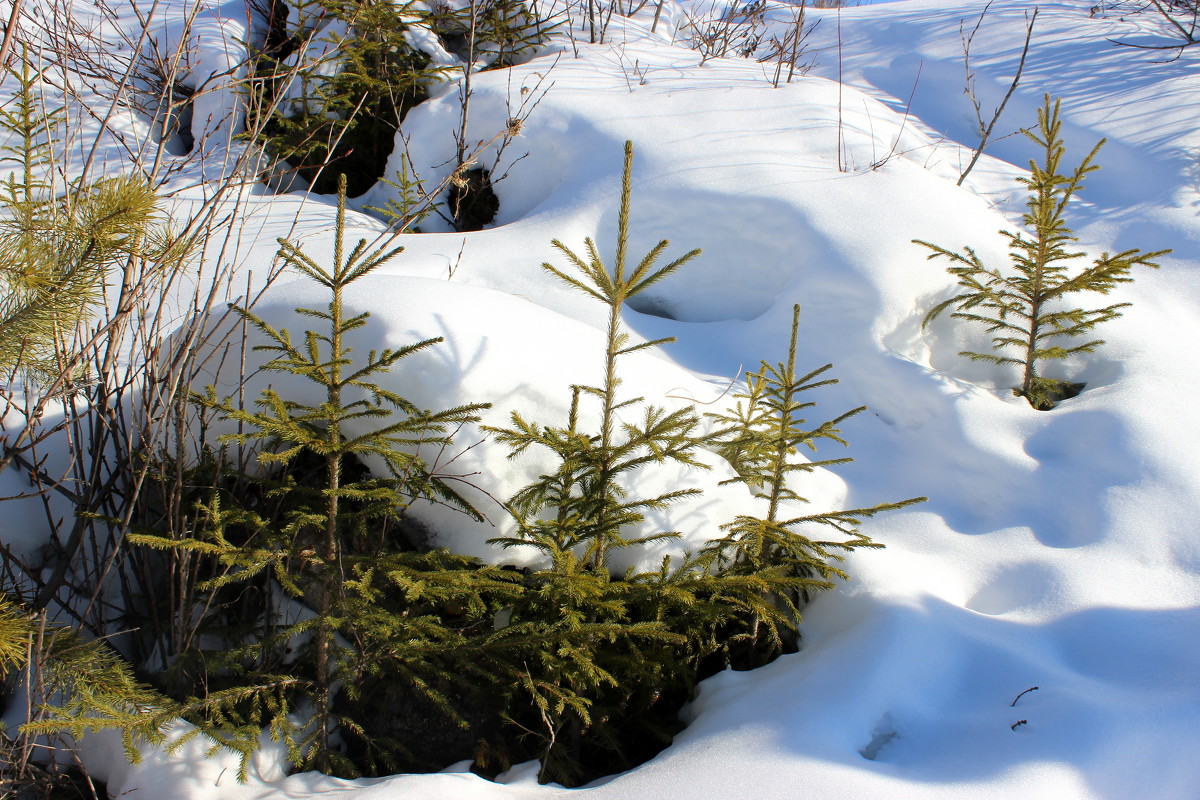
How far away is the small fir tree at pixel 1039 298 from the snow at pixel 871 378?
138 mm

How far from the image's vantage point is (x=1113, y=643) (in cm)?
216

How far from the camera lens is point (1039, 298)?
3387 millimetres

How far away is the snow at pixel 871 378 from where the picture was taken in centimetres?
182

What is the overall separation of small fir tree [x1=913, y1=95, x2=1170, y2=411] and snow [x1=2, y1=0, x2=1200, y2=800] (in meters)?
0.14

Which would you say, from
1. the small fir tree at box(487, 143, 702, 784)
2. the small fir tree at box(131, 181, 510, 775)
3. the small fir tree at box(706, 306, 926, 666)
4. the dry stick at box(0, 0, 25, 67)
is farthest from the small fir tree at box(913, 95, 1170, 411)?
the dry stick at box(0, 0, 25, 67)

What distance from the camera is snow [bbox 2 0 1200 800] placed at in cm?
182

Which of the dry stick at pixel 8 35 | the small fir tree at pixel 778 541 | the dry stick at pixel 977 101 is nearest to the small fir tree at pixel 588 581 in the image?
the small fir tree at pixel 778 541

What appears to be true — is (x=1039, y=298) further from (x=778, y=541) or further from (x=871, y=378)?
(x=778, y=541)

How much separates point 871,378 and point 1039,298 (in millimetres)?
885

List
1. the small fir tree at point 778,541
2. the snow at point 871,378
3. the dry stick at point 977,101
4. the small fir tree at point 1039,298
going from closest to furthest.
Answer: the snow at point 871,378
the small fir tree at point 778,541
the small fir tree at point 1039,298
the dry stick at point 977,101

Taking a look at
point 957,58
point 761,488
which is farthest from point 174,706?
point 957,58

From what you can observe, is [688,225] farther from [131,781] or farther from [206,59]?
[206,59]

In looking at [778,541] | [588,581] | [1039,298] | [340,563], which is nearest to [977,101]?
[1039,298]

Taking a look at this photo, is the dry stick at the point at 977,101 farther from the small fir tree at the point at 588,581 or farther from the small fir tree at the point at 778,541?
the small fir tree at the point at 588,581
